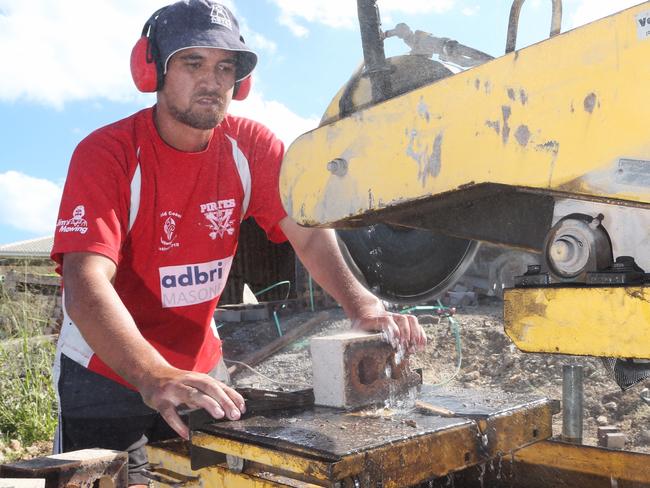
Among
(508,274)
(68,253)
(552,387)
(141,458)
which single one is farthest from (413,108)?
(508,274)

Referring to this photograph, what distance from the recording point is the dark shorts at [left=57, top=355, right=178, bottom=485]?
86.7 inches

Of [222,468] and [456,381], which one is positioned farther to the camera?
[456,381]

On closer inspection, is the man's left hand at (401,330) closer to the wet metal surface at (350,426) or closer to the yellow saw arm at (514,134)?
the wet metal surface at (350,426)

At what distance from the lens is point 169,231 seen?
7.56ft

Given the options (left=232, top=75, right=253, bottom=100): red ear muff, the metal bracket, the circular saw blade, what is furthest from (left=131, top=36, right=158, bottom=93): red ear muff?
the metal bracket

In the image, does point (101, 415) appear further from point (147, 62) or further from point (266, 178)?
point (147, 62)

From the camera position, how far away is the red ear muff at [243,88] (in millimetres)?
2457

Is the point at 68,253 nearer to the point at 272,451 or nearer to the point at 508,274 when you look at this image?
the point at 272,451

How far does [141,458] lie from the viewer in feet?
7.46

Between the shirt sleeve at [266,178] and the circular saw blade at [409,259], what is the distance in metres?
0.49

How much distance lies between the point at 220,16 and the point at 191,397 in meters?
1.32

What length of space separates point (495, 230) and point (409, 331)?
0.37 metres

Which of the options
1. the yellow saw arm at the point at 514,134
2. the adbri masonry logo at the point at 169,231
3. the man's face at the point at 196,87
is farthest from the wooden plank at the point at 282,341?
the yellow saw arm at the point at 514,134

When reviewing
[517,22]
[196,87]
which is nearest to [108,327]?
[196,87]
